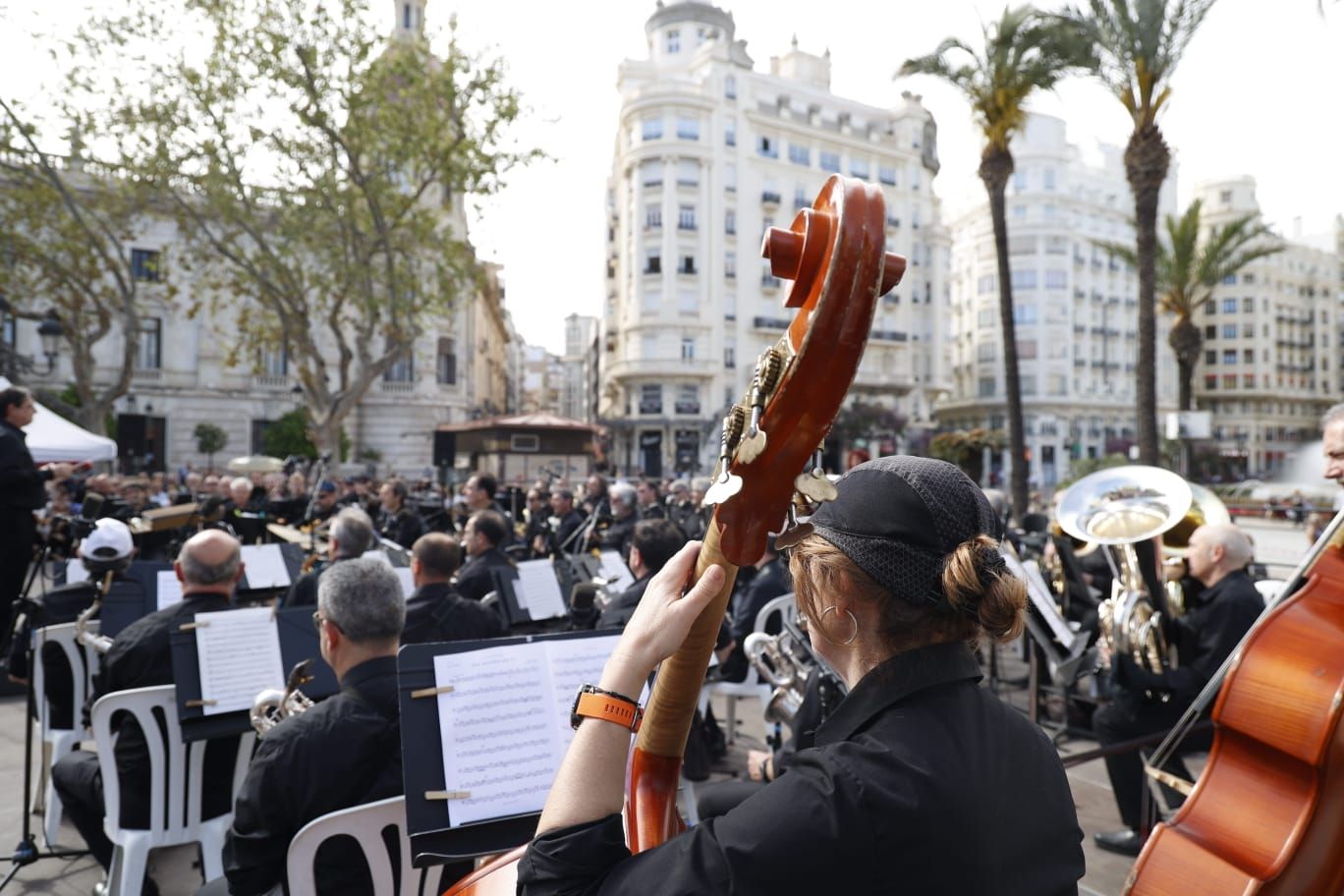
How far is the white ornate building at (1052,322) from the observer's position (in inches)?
2532

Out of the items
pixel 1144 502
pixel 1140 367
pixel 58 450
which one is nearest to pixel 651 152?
pixel 1140 367

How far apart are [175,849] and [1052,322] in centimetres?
6864

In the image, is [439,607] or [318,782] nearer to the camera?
[318,782]

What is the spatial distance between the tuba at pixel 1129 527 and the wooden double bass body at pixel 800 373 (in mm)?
3818

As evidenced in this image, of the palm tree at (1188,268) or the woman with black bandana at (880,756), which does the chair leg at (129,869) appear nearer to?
the woman with black bandana at (880,756)

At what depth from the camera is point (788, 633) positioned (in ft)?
13.6

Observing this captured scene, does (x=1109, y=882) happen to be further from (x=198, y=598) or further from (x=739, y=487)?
(x=198, y=598)

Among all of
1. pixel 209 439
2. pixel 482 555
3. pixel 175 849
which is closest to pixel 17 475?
pixel 175 849

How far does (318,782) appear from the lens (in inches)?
102

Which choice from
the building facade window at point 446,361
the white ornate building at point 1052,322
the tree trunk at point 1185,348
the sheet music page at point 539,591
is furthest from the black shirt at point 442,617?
the white ornate building at point 1052,322

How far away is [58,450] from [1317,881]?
40.7 ft

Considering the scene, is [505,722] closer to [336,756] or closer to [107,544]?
[336,756]

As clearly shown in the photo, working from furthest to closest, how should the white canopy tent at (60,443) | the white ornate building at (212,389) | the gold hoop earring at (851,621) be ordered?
1. the white ornate building at (212,389)
2. the white canopy tent at (60,443)
3. the gold hoop earring at (851,621)

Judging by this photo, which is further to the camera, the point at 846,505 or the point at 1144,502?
the point at 1144,502
